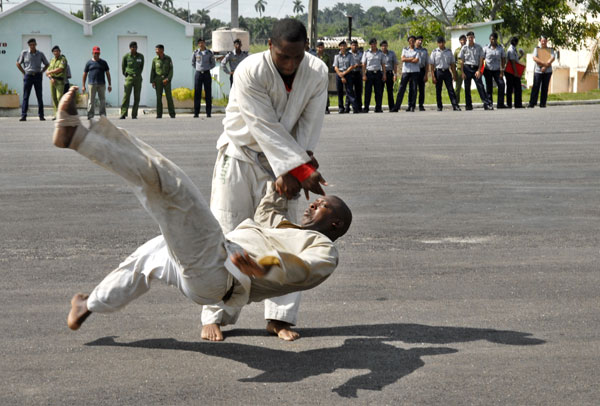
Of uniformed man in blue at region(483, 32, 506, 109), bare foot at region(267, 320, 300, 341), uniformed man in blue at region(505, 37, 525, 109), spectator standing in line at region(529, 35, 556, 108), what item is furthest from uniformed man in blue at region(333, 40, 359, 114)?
bare foot at region(267, 320, 300, 341)

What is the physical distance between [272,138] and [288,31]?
583 millimetres

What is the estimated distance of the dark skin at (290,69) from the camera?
205 inches

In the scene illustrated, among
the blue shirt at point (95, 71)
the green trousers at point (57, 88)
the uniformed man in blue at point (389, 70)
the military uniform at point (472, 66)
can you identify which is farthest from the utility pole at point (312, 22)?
the green trousers at point (57, 88)

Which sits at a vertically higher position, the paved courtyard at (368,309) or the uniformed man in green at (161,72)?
the uniformed man in green at (161,72)

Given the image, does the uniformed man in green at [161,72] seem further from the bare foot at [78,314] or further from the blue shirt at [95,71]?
the bare foot at [78,314]

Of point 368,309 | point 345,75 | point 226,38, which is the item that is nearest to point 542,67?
point 345,75

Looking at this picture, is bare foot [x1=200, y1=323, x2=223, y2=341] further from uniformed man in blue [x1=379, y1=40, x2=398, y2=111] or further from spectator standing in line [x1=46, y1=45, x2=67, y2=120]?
uniformed man in blue [x1=379, y1=40, x2=398, y2=111]

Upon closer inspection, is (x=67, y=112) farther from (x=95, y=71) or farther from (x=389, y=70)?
(x=389, y=70)

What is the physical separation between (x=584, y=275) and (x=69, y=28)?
112ft

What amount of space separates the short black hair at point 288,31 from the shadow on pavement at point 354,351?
1670 millimetres

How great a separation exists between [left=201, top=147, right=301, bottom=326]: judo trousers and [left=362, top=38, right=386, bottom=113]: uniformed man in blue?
72.5ft

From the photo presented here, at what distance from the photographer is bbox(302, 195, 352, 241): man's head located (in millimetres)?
5098

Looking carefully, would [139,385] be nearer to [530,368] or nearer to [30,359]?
[30,359]

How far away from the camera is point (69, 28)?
126 feet
